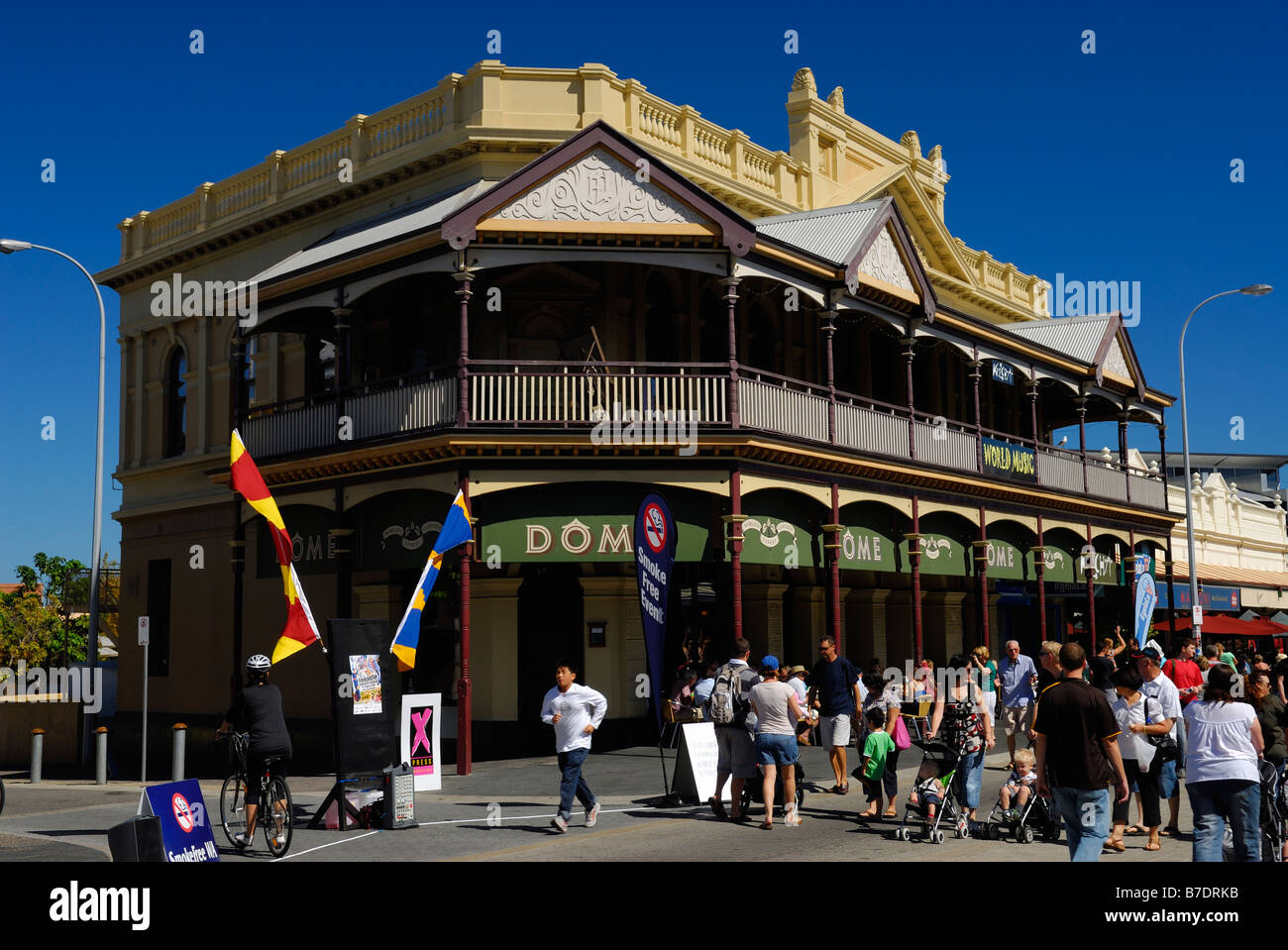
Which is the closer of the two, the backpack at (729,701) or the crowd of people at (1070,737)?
the crowd of people at (1070,737)

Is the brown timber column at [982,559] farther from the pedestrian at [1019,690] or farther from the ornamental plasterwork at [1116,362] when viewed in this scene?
the pedestrian at [1019,690]

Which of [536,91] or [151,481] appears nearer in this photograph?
[536,91]

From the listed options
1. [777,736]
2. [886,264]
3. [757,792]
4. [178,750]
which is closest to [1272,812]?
[777,736]

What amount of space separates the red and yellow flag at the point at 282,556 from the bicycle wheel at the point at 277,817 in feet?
9.36

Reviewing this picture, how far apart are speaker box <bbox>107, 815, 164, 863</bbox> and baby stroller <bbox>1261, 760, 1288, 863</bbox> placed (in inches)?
327

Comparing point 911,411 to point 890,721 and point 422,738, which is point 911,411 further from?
point 422,738

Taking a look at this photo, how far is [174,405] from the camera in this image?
103ft

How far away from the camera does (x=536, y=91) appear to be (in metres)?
23.8

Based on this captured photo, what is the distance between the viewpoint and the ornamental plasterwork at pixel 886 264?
906 inches

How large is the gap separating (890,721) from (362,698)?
563 centimetres

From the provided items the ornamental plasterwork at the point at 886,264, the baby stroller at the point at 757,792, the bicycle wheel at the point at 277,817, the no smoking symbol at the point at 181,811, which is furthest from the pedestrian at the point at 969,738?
the ornamental plasterwork at the point at 886,264
